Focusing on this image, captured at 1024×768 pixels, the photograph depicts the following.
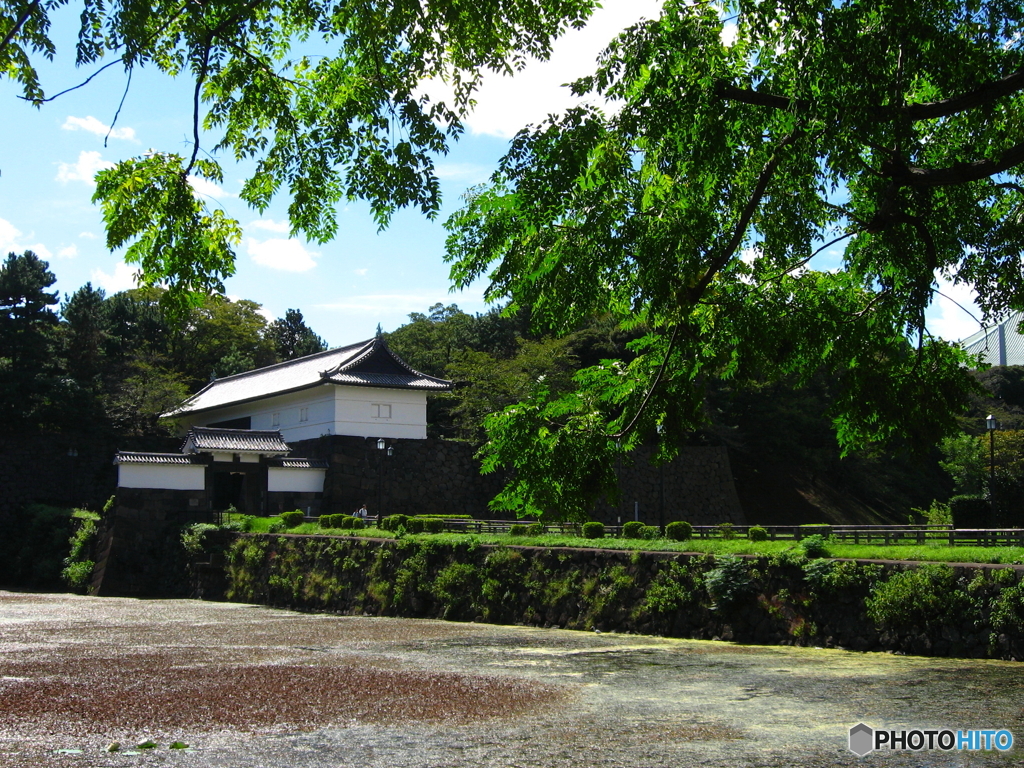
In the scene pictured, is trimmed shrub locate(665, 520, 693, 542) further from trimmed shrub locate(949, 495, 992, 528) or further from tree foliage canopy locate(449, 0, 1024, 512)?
tree foliage canopy locate(449, 0, 1024, 512)

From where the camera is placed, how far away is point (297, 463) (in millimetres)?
30938

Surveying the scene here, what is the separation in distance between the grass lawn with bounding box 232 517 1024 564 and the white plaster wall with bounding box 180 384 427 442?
396 inches

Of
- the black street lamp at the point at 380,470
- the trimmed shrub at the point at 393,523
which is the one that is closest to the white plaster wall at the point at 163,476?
the black street lamp at the point at 380,470

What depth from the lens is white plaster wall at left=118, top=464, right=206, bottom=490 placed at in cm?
2695

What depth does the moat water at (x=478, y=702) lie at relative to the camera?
6801 mm

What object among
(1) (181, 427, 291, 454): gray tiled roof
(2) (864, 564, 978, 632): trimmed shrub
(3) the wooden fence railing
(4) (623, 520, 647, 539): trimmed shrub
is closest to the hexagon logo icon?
(3) the wooden fence railing

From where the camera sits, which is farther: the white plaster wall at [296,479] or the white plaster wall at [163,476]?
the white plaster wall at [296,479]

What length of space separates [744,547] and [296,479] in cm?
1937

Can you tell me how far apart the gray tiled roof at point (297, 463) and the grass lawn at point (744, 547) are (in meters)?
8.00

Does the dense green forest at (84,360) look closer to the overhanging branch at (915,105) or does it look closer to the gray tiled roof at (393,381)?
the gray tiled roof at (393,381)

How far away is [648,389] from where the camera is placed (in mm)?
6301

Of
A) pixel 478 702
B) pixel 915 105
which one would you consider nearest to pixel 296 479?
pixel 478 702

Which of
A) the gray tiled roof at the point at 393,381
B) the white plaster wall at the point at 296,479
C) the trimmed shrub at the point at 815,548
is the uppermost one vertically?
the gray tiled roof at the point at 393,381

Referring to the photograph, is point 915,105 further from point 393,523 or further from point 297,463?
point 297,463
